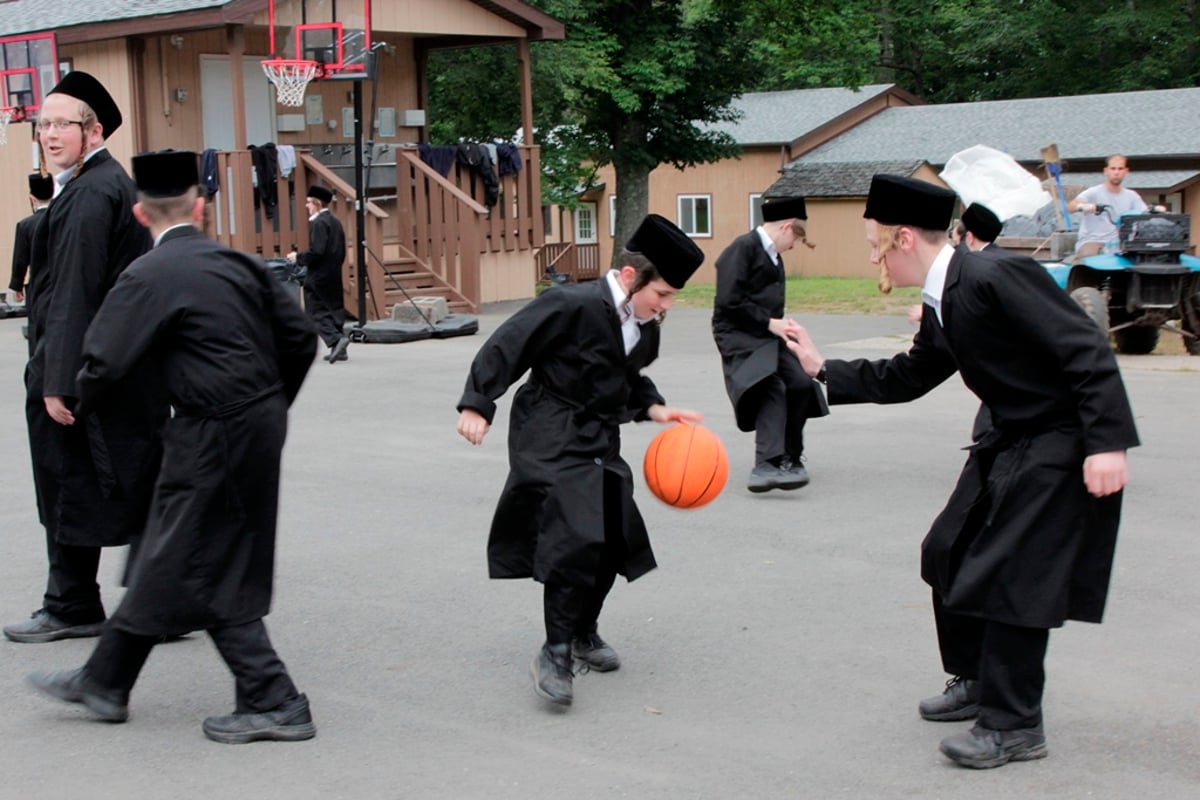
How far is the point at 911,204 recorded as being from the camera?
484 centimetres

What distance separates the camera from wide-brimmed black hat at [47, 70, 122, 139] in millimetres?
6020

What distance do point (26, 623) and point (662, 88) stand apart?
1104 inches

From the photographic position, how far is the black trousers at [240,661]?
4996mm

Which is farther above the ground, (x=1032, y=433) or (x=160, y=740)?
(x=1032, y=433)

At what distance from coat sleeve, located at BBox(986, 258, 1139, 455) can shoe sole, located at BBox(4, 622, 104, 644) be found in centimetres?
395

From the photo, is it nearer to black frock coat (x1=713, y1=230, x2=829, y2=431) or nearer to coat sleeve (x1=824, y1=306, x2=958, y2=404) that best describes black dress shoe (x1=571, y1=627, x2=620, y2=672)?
coat sleeve (x1=824, y1=306, x2=958, y2=404)

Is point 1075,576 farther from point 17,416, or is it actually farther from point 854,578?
point 17,416

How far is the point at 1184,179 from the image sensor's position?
39.4m

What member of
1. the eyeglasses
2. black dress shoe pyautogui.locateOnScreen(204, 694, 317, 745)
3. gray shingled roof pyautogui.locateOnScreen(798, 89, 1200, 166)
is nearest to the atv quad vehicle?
the eyeglasses

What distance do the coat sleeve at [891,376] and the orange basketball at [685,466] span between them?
0.52 metres

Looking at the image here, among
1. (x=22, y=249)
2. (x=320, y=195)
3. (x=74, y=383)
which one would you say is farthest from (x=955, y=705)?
(x=320, y=195)

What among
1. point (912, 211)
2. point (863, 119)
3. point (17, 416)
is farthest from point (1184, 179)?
point (912, 211)

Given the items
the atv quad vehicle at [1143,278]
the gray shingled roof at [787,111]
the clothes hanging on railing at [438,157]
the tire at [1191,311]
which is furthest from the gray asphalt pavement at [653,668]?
the gray shingled roof at [787,111]

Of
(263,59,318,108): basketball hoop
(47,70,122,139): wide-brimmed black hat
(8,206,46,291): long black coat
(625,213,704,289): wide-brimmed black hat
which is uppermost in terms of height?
(263,59,318,108): basketball hoop
